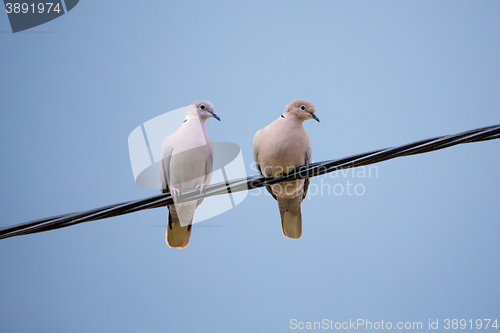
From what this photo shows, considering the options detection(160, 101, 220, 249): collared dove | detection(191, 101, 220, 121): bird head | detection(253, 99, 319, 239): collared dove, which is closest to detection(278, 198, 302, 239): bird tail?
detection(253, 99, 319, 239): collared dove

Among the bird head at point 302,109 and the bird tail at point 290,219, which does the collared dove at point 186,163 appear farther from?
the bird tail at point 290,219

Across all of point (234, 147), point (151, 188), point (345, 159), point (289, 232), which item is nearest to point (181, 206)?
point (151, 188)

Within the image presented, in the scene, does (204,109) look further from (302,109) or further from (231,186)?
(231,186)

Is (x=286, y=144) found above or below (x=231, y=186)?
above

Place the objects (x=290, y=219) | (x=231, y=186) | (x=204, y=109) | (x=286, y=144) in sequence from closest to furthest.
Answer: (x=231, y=186) → (x=286, y=144) → (x=204, y=109) → (x=290, y=219)

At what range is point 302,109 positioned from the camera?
348 centimetres

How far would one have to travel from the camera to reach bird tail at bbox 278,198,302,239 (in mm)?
3887

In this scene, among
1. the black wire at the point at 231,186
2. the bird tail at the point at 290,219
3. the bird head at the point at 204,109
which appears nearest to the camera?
the black wire at the point at 231,186

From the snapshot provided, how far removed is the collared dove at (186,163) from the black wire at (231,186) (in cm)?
97

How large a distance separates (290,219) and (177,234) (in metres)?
1.04

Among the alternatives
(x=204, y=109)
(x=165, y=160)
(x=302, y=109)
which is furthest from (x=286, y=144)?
(x=165, y=160)

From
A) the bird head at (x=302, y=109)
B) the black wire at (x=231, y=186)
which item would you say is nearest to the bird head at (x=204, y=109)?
the bird head at (x=302, y=109)

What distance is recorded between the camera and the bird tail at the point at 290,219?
3.89 m

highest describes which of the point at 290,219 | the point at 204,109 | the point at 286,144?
the point at 204,109
